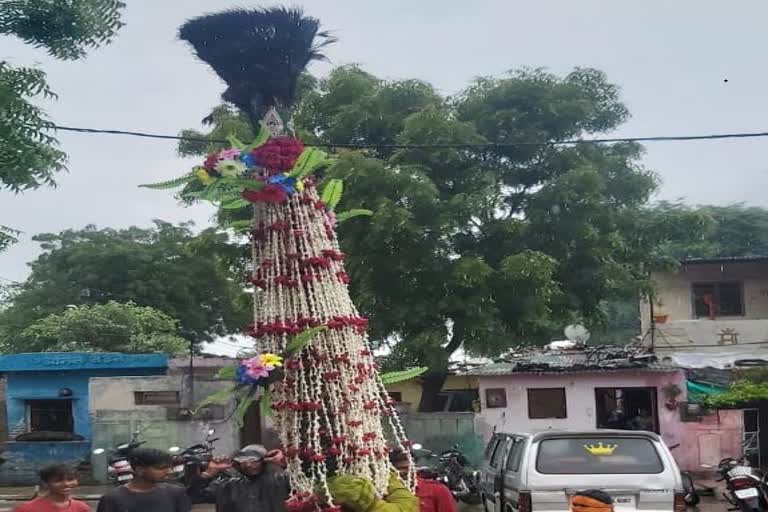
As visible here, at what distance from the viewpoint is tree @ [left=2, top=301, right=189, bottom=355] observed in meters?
28.0

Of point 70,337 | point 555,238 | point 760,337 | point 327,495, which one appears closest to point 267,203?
point 327,495

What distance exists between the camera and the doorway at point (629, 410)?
1992 cm

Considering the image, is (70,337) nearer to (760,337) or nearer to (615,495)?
(760,337)

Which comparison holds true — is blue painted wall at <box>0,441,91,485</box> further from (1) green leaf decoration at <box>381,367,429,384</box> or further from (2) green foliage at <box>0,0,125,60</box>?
(1) green leaf decoration at <box>381,367,429,384</box>

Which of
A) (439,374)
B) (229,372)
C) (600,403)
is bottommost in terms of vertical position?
(600,403)

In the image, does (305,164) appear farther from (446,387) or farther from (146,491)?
(446,387)

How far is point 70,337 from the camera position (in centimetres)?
2800

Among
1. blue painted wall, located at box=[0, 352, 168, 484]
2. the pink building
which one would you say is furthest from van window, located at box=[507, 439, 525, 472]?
blue painted wall, located at box=[0, 352, 168, 484]

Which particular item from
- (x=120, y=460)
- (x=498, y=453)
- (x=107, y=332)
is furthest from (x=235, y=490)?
(x=107, y=332)

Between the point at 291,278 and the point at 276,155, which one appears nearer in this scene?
the point at 291,278

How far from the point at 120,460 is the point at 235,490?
383 inches

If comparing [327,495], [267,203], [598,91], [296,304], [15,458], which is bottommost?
[15,458]

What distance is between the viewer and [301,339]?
520 centimetres

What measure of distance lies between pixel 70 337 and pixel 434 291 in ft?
44.7
